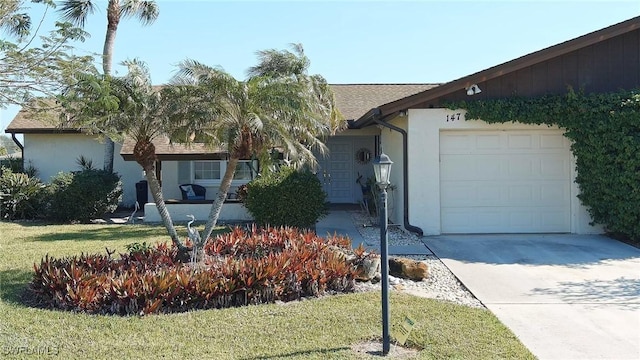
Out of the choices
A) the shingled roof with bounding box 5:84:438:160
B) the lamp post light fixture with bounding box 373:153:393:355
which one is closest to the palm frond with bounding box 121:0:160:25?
the shingled roof with bounding box 5:84:438:160

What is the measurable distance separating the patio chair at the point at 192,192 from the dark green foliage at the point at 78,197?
2.36 meters

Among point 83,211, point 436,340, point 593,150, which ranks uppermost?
point 593,150

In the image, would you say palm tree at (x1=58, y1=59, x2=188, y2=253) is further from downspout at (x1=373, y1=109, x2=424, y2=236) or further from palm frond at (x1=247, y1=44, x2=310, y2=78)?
palm frond at (x1=247, y1=44, x2=310, y2=78)

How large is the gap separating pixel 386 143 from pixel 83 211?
8.70 m

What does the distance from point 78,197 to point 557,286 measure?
39.3 feet

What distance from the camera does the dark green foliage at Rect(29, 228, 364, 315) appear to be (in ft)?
19.4

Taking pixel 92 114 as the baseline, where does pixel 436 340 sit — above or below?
below

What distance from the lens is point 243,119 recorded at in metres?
7.20

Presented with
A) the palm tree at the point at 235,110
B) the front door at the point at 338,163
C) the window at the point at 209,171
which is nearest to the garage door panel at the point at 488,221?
the palm tree at the point at 235,110

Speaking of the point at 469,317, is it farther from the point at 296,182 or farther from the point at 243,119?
the point at 296,182

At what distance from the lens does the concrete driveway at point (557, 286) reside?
5.12 metres

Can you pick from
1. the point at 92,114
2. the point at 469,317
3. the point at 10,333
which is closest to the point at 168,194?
the point at 92,114

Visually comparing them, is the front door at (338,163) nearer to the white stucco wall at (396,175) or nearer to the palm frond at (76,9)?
the white stucco wall at (396,175)

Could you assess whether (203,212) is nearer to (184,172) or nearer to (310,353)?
(184,172)
